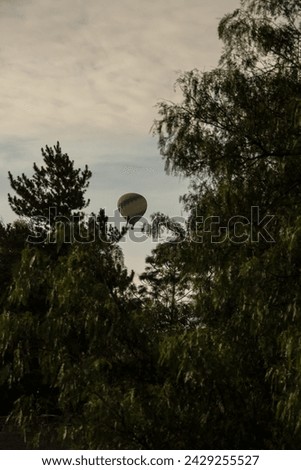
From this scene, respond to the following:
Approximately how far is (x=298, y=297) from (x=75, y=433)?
2.91 meters

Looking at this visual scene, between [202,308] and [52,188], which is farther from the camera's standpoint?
[52,188]

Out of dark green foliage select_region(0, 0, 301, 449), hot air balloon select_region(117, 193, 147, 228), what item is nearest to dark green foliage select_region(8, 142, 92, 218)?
hot air balloon select_region(117, 193, 147, 228)

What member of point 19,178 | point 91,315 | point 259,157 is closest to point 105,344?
point 91,315

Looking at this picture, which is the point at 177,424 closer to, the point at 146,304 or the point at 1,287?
the point at 146,304

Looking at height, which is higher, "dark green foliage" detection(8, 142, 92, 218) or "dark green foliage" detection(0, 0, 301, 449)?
"dark green foliage" detection(8, 142, 92, 218)

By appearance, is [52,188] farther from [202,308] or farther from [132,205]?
[202,308]

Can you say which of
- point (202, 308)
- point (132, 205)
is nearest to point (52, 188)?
point (132, 205)

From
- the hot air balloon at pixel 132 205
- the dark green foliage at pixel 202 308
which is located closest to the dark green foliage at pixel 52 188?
the hot air balloon at pixel 132 205

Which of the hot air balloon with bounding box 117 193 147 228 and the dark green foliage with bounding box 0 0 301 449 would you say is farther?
the hot air balloon with bounding box 117 193 147 228

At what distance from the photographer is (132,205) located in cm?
2291

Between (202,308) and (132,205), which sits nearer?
(202,308)

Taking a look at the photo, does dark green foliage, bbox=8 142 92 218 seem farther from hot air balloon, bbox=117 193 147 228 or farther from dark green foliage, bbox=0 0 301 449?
dark green foliage, bbox=0 0 301 449

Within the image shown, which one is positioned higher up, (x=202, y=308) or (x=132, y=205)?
(x=132, y=205)

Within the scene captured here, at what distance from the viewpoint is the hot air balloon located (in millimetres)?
22625
